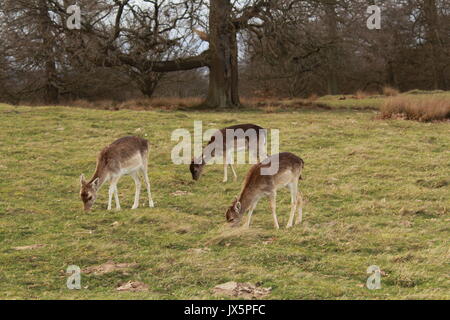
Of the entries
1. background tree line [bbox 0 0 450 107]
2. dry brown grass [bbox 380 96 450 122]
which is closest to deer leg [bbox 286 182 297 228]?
dry brown grass [bbox 380 96 450 122]

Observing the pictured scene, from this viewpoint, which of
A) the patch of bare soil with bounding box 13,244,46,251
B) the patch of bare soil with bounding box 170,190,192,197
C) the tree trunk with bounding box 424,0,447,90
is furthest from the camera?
the tree trunk with bounding box 424,0,447,90

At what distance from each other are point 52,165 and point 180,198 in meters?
4.65

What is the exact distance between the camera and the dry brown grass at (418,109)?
2220cm

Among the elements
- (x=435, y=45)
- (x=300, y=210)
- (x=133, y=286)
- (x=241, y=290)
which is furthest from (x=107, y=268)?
(x=435, y=45)

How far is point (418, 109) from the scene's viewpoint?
73.6 feet

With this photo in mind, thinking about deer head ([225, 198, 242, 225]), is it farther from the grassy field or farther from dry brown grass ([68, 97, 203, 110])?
dry brown grass ([68, 97, 203, 110])

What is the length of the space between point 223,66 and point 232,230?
19664mm

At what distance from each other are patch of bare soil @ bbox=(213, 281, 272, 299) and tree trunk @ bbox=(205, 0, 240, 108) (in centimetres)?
2083

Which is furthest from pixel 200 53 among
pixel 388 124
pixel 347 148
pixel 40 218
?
pixel 40 218

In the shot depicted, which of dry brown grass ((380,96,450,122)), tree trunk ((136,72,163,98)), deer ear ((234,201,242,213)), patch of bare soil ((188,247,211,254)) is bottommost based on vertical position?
patch of bare soil ((188,247,211,254))

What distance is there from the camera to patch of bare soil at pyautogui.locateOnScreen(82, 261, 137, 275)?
7823 millimetres

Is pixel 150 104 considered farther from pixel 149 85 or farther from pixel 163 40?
pixel 149 85

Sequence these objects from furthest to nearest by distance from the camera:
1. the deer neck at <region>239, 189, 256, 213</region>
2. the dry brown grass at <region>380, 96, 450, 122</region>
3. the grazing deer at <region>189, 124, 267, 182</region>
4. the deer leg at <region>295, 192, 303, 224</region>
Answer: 1. the dry brown grass at <region>380, 96, 450, 122</region>
2. the grazing deer at <region>189, 124, 267, 182</region>
3. the deer leg at <region>295, 192, 303, 224</region>
4. the deer neck at <region>239, 189, 256, 213</region>
